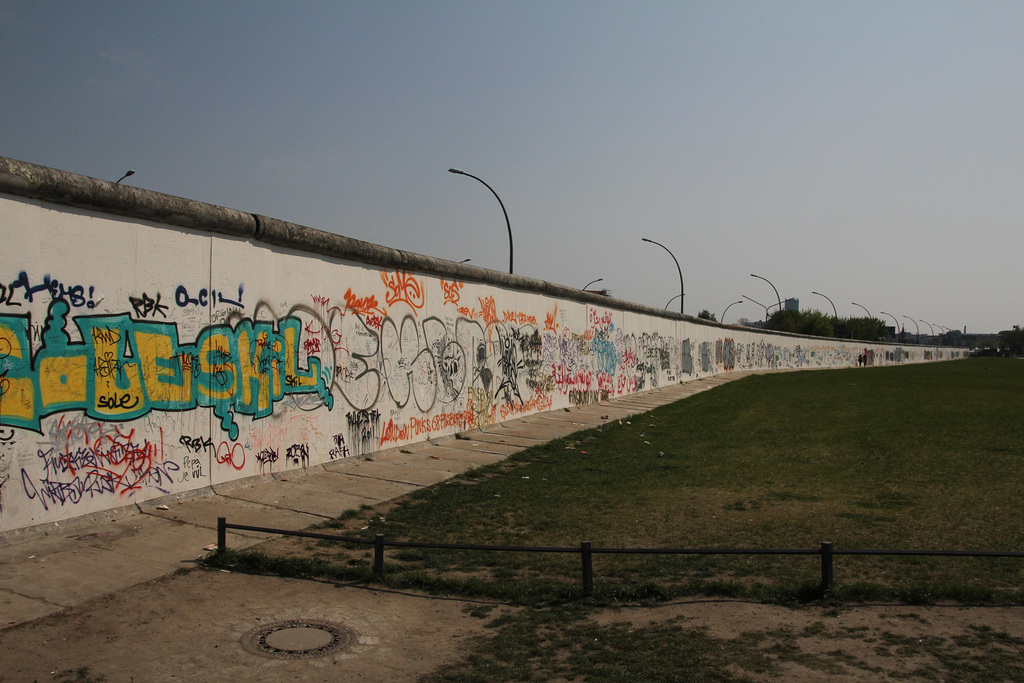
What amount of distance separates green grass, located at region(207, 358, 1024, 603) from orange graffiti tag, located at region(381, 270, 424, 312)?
321 cm

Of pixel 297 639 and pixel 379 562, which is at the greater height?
pixel 379 562

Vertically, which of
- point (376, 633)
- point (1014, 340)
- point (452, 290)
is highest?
point (1014, 340)

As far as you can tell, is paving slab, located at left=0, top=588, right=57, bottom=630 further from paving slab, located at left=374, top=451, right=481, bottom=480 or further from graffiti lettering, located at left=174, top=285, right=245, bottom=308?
paving slab, located at left=374, top=451, right=481, bottom=480

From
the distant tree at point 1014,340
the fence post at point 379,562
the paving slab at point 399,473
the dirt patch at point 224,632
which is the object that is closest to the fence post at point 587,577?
the dirt patch at point 224,632

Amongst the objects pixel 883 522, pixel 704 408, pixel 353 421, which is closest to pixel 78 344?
pixel 353 421

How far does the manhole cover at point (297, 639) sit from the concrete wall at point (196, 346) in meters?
3.09

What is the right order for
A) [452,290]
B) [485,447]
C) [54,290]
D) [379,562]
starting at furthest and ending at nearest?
[452,290] < [485,447] < [54,290] < [379,562]

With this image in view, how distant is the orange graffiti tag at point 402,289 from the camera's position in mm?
11859

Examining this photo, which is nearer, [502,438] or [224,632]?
[224,632]

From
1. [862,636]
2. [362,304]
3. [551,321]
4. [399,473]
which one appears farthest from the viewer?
[551,321]

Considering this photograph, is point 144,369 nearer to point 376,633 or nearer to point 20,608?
point 20,608

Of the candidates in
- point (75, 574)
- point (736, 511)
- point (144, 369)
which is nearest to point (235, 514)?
point (144, 369)

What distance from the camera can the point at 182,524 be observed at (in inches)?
287

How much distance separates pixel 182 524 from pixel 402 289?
5.81 meters
